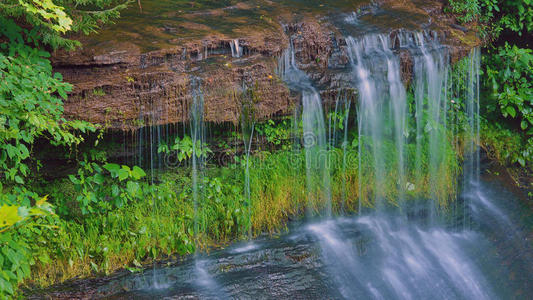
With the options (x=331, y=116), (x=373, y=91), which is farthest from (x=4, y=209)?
(x=373, y=91)

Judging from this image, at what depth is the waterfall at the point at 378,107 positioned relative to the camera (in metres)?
6.14

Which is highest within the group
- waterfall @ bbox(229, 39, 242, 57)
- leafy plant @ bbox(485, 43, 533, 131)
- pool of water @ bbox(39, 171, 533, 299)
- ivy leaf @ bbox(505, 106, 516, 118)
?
waterfall @ bbox(229, 39, 242, 57)

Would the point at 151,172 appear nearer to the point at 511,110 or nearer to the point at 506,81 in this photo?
the point at 511,110

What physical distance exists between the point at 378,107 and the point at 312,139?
100cm

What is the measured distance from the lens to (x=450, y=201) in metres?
6.70

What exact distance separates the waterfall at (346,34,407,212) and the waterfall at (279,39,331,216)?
536mm

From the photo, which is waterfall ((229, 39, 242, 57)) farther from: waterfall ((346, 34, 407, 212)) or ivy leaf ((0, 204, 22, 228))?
ivy leaf ((0, 204, 22, 228))

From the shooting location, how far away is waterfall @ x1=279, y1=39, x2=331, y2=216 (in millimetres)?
5848

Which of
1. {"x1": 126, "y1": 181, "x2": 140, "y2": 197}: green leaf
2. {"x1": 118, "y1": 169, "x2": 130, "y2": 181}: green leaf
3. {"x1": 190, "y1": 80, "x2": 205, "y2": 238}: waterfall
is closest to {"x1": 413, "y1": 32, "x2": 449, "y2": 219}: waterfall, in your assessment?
{"x1": 190, "y1": 80, "x2": 205, "y2": 238}: waterfall

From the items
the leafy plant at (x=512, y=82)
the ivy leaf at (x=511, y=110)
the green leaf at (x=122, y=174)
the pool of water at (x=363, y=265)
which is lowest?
the pool of water at (x=363, y=265)

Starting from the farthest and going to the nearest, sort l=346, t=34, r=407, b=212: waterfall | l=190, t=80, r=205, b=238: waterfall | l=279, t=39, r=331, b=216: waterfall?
1. l=346, t=34, r=407, b=212: waterfall
2. l=279, t=39, r=331, b=216: waterfall
3. l=190, t=80, r=205, b=238: waterfall

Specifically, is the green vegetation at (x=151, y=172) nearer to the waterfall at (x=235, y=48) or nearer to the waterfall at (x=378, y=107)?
the waterfall at (x=378, y=107)

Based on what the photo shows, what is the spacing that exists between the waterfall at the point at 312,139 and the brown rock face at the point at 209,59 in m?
0.15

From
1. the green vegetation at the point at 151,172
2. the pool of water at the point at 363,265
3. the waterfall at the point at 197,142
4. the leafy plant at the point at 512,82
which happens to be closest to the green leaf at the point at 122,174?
the green vegetation at the point at 151,172
